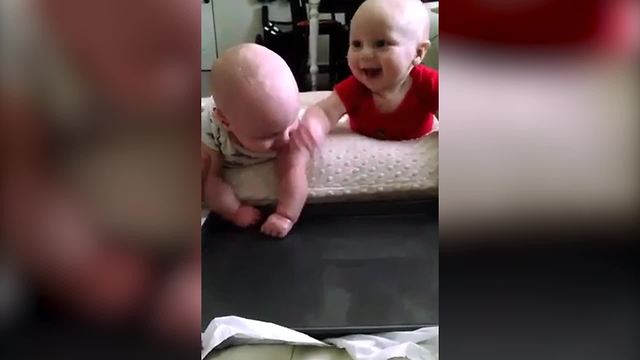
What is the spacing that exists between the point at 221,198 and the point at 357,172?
0.37ft

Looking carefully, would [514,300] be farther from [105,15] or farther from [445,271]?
[105,15]

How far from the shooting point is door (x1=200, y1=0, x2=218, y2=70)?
0.39 meters

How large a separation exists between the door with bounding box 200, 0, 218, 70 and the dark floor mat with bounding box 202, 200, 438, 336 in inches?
4.8

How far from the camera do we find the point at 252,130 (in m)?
0.44

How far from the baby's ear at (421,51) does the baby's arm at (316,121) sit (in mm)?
59

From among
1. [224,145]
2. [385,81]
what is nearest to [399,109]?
[385,81]

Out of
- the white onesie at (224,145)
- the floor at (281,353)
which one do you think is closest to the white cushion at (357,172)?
the white onesie at (224,145)

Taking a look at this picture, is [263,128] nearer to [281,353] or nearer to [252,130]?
[252,130]

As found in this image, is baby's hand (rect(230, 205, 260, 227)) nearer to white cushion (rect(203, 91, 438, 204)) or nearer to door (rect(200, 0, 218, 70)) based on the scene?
white cushion (rect(203, 91, 438, 204))

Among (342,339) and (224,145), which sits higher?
(224,145)

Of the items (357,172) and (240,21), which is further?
(357,172)

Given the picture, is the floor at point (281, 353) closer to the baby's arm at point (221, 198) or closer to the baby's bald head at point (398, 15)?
the baby's arm at point (221, 198)

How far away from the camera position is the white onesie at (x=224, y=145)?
1.37 feet

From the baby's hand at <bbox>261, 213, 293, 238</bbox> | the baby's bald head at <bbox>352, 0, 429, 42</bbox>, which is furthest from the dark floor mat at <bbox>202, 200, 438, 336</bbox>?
the baby's bald head at <bbox>352, 0, 429, 42</bbox>
